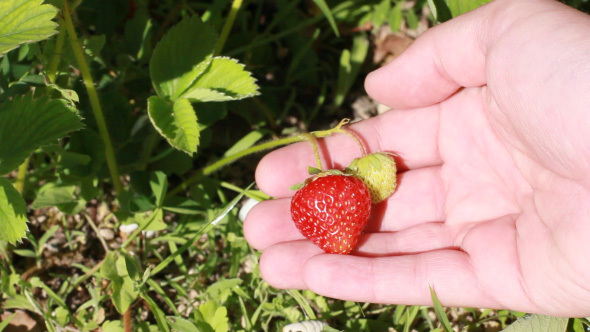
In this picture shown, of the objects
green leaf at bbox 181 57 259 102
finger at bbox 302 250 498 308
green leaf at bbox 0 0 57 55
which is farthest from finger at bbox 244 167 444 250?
green leaf at bbox 0 0 57 55

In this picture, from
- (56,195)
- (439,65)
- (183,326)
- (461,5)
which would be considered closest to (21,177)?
(56,195)

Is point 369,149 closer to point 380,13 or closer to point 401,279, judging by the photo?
point 401,279

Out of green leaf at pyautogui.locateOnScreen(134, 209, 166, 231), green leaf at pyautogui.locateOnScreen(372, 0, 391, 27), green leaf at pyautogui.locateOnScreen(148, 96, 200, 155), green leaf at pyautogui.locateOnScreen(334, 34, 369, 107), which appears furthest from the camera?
green leaf at pyautogui.locateOnScreen(372, 0, 391, 27)

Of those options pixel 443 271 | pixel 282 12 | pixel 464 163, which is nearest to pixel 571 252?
pixel 443 271

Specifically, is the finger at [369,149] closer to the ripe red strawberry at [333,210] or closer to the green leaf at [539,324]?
the ripe red strawberry at [333,210]

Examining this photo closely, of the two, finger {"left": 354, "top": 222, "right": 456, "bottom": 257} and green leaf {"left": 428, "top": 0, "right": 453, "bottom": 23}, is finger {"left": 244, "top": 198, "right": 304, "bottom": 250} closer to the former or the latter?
finger {"left": 354, "top": 222, "right": 456, "bottom": 257}
